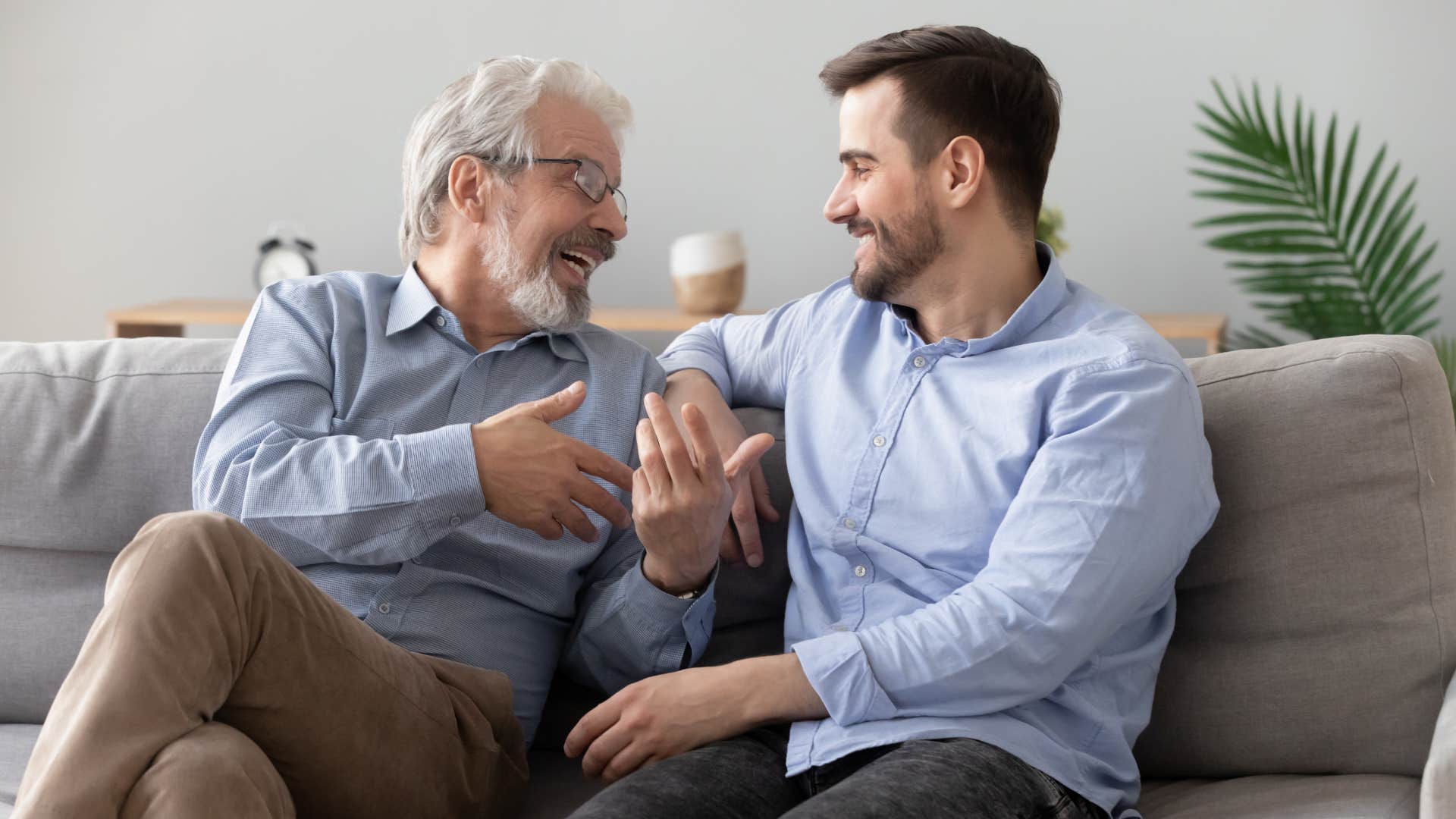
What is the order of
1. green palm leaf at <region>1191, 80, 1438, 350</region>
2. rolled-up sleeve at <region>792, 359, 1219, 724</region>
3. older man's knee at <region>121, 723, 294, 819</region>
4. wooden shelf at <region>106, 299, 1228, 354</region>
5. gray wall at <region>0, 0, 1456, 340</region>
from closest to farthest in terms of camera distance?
older man's knee at <region>121, 723, 294, 819</region> → rolled-up sleeve at <region>792, 359, 1219, 724</region> → green palm leaf at <region>1191, 80, 1438, 350</region> → wooden shelf at <region>106, 299, 1228, 354</region> → gray wall at <region>0, 0, 1456, 340</region>

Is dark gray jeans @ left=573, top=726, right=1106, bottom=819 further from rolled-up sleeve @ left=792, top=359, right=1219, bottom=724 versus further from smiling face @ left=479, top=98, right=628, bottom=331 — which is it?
smiling face @ left=479, top=98, right=628, bottom=331

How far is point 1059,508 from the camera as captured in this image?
1396mm

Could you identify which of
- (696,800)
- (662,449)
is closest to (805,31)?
(662,449)

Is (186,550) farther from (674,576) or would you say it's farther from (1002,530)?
(1002,530)

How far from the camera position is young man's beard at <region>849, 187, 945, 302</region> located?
5.43 feet

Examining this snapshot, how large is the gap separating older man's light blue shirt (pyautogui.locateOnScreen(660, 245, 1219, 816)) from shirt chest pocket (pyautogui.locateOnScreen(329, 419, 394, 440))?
0.52m

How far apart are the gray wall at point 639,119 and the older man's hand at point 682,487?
225 cm

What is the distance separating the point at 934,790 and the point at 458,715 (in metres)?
0.56

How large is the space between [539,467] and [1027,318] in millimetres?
595

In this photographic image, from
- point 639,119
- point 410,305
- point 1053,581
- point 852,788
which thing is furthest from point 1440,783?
point 639,119

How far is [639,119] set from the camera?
382 cm

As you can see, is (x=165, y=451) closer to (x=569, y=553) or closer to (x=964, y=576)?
(x=569, y=553)

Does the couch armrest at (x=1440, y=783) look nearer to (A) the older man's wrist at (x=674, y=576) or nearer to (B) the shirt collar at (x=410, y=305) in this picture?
(A) the older man's wrist at (x=674, y=576)

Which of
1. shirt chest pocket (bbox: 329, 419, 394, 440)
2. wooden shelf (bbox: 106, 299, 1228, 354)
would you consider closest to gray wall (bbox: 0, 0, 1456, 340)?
wooden shelf (bbox: 106, 299, 1228, 354)
